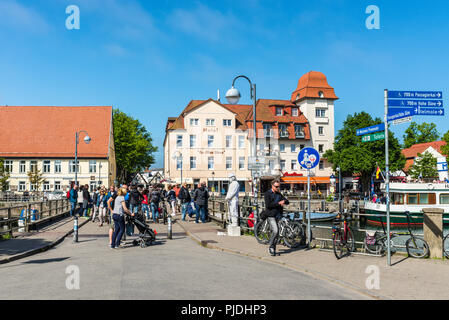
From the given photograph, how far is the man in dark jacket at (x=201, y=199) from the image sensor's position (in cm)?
2089

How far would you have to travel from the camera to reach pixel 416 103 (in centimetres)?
962

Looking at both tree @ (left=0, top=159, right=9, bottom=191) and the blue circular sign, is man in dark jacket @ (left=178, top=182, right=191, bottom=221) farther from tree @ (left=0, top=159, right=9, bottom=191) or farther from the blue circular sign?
tree @ (left=0, top=159, right=9, bottom=191)

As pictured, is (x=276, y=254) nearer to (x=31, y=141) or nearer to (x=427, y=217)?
(x=427, y=217)

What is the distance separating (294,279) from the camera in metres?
8.70

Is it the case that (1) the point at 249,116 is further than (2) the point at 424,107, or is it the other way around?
(1) the point at 249,116

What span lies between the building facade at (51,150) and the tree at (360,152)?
31986 mm

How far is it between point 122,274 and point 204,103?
5406cm

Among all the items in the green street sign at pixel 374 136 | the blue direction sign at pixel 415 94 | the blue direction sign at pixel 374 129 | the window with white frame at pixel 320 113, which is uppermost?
the window with white frame at pixel 320 113

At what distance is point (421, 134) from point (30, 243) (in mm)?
94142

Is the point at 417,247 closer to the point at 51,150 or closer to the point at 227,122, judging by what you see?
the point at 227,122

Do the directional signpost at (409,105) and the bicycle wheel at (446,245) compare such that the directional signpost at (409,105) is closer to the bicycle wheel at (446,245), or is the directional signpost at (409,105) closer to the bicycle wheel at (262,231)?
the bicycle wheel at (446,245)

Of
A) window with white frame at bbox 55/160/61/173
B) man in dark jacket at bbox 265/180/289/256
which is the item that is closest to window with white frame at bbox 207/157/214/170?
window with white frame at bbox 55/160/61/173

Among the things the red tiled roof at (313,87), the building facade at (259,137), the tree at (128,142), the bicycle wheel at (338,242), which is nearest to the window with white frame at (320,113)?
the building facade at (259,137)
